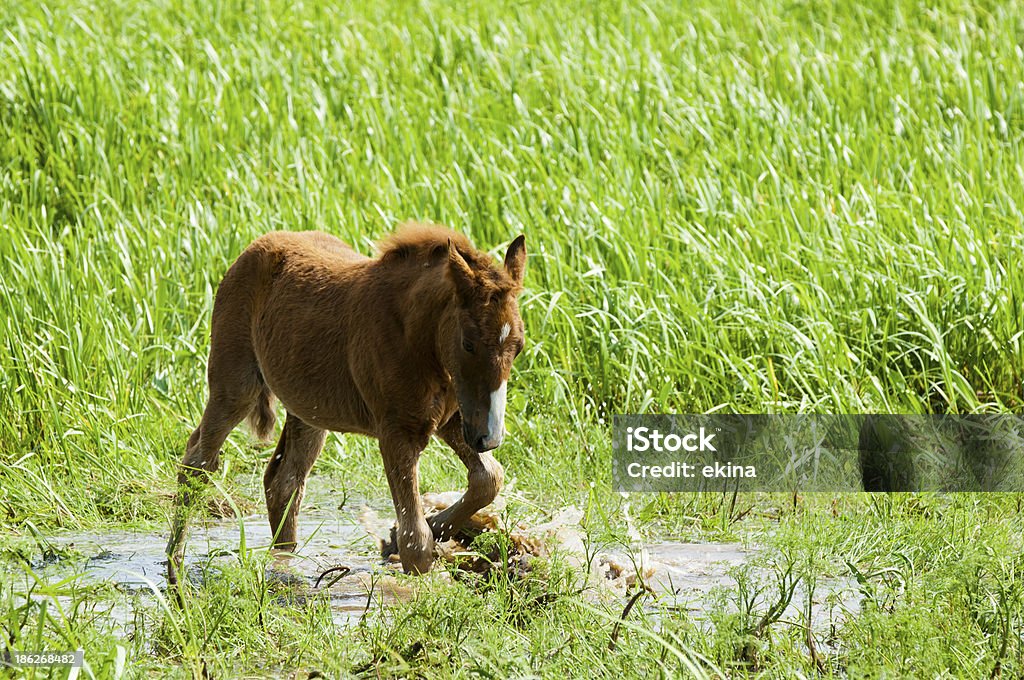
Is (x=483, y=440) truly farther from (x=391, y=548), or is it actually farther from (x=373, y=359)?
(x=391, y=548)

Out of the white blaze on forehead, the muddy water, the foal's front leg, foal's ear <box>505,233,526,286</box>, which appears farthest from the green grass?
foal's ear <box>505,233,526,286</box>

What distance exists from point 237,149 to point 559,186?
7.61 ft

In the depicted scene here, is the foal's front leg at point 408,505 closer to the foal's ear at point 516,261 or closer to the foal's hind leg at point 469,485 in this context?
the foal's hind leg at point 469,485

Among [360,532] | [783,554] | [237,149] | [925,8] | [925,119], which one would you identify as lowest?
[360,532]

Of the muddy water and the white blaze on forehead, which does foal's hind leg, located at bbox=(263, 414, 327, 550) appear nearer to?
the muddy water

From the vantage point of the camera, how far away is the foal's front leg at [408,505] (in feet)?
15.6

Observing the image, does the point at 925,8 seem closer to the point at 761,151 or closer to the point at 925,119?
the point at 925,119

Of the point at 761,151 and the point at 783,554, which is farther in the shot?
the point at 761,151

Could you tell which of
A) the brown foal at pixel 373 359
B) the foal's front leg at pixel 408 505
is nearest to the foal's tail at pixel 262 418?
the brown foal at pixel 373 359

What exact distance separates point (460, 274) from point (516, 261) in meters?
0.29

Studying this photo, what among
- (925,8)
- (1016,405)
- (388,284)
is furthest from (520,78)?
(388,284)

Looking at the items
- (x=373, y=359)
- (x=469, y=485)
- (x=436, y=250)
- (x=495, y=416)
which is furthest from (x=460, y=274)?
(x=469, y=485)

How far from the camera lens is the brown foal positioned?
461 cm

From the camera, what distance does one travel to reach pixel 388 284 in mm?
5113
